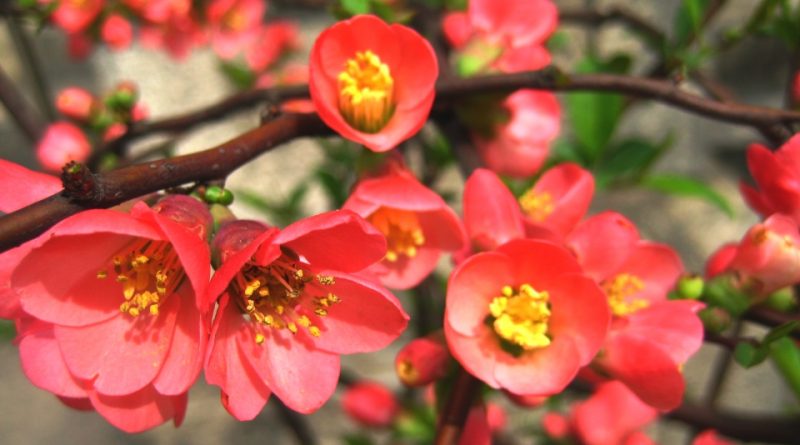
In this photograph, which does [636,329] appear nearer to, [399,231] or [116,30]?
[399,231]

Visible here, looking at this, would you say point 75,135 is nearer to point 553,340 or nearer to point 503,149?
point 503,149

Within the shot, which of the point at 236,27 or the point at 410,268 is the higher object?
the point at 410,268

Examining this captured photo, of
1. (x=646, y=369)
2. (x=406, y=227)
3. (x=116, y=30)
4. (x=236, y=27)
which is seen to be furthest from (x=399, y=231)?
(x=236, y=27)

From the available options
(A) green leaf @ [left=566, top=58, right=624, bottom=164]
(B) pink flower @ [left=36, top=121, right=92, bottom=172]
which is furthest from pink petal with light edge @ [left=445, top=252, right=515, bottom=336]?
(B) pink flower @ [left=36, top=121, right=92, bottom=172]

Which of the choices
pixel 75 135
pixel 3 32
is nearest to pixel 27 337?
pixel 75 135

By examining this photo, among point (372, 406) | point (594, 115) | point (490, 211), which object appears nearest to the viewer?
point (490, 211)

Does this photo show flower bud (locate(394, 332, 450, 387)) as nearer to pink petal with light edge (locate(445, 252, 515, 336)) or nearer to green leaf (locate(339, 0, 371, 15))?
Result: pink petal with light edge (locate(445, 252, 515, 336))

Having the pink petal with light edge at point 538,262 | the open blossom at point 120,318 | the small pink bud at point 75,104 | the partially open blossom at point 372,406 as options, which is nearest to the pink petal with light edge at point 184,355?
the open blossom at point 120,318
